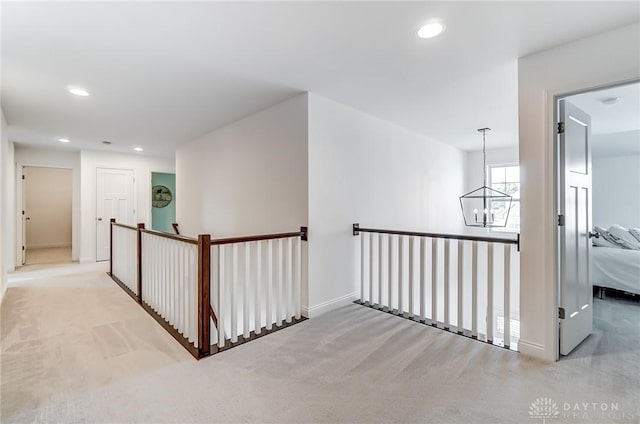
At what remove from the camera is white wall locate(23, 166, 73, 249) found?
26.7 feet

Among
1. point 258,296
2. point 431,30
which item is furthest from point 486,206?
point 258,296

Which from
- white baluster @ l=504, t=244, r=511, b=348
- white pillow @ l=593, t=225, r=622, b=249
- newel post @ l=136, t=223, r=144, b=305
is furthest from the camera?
white pillow @ l=593, t=225, r=622, b=249

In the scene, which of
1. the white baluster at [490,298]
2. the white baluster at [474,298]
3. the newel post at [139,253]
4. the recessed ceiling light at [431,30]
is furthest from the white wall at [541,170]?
the newel post at [139,253]

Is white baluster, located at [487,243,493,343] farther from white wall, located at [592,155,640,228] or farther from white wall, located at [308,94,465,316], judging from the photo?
white wall, located at [592,155,640,228]

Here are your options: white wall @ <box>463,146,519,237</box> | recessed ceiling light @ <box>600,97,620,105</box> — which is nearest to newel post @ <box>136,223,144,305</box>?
recessed ceiling light @ <box>600,97,620,105</box>

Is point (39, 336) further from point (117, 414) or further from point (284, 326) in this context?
point (284, 326)

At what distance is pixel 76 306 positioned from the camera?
338 centimetres

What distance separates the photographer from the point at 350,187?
140 inches

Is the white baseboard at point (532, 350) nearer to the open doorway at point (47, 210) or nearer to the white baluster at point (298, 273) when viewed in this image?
the white baluster at point (298, 273)

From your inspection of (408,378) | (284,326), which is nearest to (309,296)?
(284,326)

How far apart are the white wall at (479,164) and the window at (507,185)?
0.15 meters

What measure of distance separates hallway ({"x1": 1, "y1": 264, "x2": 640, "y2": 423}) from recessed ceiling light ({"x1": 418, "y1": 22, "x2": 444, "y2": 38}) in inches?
93.3

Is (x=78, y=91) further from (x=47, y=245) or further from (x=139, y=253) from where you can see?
(x=47, y=245)

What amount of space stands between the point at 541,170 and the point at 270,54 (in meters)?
2.30
